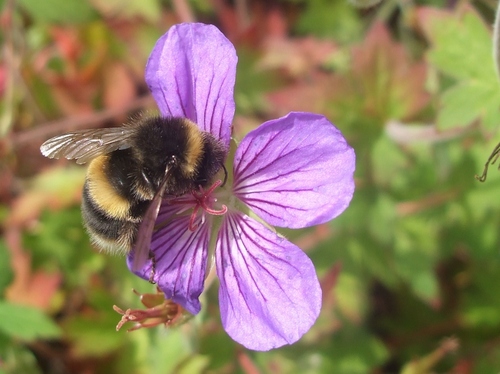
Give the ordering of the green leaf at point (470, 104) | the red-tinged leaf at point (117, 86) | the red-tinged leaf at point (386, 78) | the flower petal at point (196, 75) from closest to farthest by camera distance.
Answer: the flower petal at point (196, 75), the green leaf at point (470, 104), the red-tinged leaf at point (386, 78), the red-tinged leaf at point (117, 86)

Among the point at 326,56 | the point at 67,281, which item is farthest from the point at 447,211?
the point at 67,281

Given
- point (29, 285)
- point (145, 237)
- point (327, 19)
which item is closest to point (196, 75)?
point (145, 237)

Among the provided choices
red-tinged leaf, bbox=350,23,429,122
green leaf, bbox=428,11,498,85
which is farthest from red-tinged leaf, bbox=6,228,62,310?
green leaf, bbox=428,11,498,85

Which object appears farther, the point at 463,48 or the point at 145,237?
the point at 463,48

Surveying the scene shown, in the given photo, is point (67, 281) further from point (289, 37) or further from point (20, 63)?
point (289, 37)

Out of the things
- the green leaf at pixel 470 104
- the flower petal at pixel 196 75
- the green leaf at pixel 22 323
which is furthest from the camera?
the green leaf at pixel 22 323

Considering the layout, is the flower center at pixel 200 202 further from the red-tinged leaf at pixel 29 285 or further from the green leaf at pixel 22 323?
the red-tinged leaf at pixel 29 285

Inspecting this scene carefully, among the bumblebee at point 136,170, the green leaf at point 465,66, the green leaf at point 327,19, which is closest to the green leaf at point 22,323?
the bumblebee at point 136,170

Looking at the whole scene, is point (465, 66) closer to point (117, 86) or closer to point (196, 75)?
point (196, 75)
